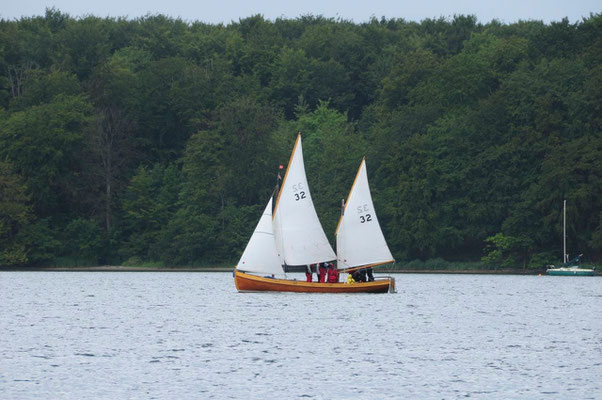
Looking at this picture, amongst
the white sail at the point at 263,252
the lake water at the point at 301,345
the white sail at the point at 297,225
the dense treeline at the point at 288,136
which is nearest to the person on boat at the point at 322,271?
the lake water at the point at 301,345

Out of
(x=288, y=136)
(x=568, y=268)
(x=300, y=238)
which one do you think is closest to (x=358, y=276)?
(x=300, y=238)

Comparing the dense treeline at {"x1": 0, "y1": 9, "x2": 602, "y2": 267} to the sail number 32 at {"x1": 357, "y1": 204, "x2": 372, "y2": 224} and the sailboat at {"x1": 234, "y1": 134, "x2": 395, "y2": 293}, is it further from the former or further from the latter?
the sailboat at {"x1": 234, "y1": 134, "x2": 395, "y2": 293}

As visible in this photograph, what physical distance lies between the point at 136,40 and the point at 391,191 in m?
56.5

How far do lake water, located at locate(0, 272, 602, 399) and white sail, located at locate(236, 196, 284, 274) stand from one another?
267cm

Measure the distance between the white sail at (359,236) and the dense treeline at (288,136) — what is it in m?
44.7

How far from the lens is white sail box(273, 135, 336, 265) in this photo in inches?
3157

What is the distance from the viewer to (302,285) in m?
82.0

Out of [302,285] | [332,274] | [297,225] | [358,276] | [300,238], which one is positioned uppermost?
[297,225]

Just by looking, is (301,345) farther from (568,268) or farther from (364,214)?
(568,268)

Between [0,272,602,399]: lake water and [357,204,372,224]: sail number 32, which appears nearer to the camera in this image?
[0,272,602,399]: lake water

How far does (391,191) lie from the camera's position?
13612cm

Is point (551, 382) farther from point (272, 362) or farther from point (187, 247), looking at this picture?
point (187, 247)

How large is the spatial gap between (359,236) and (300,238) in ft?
14.3

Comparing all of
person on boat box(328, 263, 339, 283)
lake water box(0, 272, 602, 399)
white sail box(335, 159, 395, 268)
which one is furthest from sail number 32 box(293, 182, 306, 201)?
lake water box(0, 272, 602, 399)
